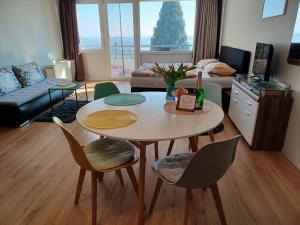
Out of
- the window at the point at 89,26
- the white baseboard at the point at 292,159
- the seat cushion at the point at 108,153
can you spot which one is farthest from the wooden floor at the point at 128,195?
the window at the point at 89,26

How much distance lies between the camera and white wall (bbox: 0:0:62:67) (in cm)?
385

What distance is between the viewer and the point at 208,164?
1.18m

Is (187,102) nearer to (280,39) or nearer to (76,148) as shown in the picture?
(76,148)

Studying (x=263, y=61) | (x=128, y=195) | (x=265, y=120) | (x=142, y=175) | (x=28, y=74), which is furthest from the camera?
(x=28, y=74)

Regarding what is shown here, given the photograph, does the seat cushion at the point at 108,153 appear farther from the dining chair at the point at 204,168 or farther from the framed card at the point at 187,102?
the framed card at the point at 187,102

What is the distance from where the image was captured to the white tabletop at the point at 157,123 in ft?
4.25

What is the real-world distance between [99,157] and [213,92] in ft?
4.29

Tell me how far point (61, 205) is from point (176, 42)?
5.09 meters

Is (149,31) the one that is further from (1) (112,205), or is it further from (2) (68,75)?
(1) (112,205)

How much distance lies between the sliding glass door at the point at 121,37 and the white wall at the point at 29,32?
1.38 m

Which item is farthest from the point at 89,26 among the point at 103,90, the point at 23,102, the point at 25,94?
the point at 103,90

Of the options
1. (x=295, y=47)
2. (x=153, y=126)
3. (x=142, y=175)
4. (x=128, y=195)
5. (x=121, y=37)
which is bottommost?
(x=128, y=195)

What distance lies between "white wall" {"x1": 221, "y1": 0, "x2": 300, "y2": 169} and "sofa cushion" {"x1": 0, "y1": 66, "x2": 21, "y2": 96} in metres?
3.89

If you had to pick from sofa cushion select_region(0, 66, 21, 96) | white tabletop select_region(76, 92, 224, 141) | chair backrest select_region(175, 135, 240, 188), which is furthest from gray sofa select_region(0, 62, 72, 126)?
chair backrest select_region(175, 135, 240, 188)
